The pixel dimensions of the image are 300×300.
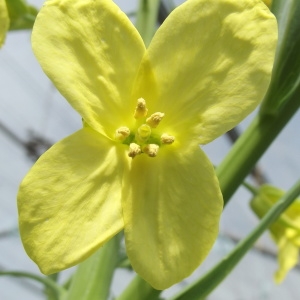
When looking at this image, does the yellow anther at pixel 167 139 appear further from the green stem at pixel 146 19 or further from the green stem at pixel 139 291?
the green stem at pixel 146 19

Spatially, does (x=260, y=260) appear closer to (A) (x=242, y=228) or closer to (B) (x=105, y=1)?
(A) (x=242, y=228)

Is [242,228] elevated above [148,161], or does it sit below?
below

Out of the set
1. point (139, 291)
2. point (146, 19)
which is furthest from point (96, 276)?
point (146, 19)

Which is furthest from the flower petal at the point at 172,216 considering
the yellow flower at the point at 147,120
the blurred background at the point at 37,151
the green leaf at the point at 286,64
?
the blurred background at the point at 37,151

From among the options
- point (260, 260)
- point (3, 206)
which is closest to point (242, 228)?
point (260, 260)

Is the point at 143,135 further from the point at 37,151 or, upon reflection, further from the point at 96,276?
the point at 37,151

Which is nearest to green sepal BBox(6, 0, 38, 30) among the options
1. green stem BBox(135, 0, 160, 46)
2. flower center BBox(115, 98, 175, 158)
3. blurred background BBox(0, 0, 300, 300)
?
green stem BBox(135, 0, 160, 46)
